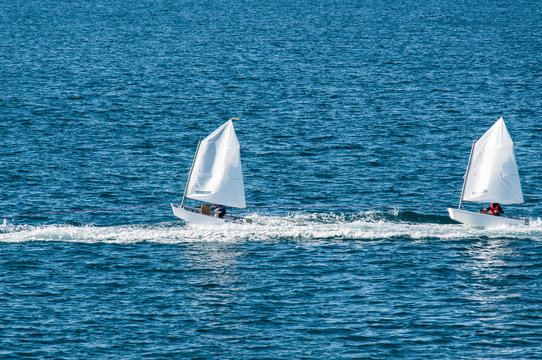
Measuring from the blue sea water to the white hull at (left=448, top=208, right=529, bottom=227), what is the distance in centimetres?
92

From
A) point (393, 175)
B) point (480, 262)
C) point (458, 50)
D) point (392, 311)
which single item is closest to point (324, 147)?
point (393, 175)

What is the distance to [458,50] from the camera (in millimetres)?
186250

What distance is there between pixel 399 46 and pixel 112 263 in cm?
12685

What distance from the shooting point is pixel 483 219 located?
8556cm

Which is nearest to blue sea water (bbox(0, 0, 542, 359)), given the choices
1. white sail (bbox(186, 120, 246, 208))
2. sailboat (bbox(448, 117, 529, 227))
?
white sail (bbox(186, 120, 246, 208))

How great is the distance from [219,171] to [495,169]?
27608 millimetres

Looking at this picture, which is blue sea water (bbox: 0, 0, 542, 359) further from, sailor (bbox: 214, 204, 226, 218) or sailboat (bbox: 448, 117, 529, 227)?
sailboat (bbox: 448, 117, 529, 227)

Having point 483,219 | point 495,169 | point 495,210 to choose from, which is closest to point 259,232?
point 483,219

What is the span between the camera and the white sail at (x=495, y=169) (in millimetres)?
88375

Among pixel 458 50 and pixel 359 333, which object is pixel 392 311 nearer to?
pixel 359 333

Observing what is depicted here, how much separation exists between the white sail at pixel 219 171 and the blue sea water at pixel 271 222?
365 cm

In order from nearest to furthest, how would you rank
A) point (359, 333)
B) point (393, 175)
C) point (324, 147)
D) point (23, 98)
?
point (359, 333) < point (393, 175) < point (324, 147) < point (23, 98)

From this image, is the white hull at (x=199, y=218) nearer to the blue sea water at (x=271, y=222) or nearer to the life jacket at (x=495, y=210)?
the blue sea water at (x=271, y=222)

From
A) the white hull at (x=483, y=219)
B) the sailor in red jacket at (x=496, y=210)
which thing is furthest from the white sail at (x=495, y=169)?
the white hull at (x=483, y=219)
